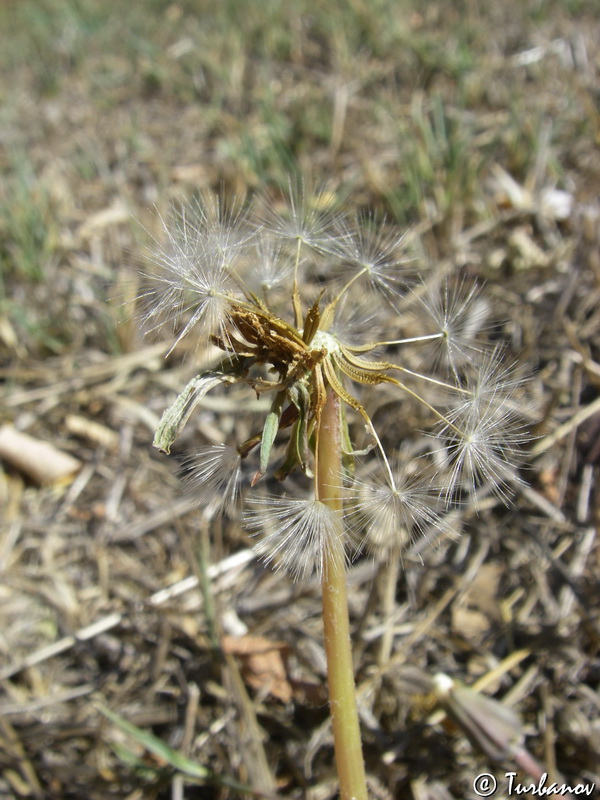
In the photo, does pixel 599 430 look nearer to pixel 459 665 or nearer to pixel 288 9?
pixel 459 665

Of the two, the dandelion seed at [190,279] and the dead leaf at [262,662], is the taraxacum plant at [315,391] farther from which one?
the dead leaf at [262,662]

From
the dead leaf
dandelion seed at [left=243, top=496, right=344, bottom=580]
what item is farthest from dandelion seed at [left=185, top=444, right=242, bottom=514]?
the dead leaf

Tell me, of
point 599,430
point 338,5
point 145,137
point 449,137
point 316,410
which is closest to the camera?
point 316,410

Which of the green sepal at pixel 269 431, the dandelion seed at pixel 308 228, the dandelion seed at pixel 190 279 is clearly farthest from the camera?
the dandelion seed at pixel 308 228

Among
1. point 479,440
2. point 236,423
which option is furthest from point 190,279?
→ point 236,423

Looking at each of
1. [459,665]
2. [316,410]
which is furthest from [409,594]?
[316,410]

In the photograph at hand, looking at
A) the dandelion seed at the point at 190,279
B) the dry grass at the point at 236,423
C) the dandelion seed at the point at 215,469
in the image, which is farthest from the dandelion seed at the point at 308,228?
the dandelion seed at the point at 215,469
